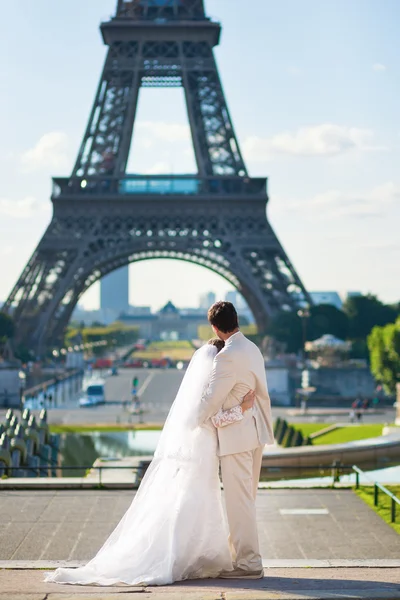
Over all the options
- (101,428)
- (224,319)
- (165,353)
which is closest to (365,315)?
(101,428)

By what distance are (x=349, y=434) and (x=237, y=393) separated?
27.4m

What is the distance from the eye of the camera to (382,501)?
527 inches

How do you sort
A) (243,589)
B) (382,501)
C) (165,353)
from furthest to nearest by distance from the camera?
(165,353) < (382,501) < (243,589)

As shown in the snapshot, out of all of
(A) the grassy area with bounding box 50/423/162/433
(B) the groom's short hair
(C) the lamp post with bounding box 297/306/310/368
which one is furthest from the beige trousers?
(C) the lamp post with bounding box 297/306/310/368

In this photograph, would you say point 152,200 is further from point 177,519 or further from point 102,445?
point 177,519

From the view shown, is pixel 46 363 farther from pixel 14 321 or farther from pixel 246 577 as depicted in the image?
pixel 246 577

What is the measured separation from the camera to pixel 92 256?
2657 inches

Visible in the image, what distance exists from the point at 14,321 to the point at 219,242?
1391 centimetres

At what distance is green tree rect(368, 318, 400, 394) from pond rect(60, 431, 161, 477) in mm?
17876

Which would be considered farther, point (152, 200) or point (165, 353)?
point (165, 353)

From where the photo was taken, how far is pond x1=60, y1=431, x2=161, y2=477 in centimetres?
3023

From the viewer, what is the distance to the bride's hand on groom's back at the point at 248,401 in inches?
316

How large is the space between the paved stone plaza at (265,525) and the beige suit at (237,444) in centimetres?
235

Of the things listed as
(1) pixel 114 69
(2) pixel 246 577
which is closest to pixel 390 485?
(2) pixel 246 577
